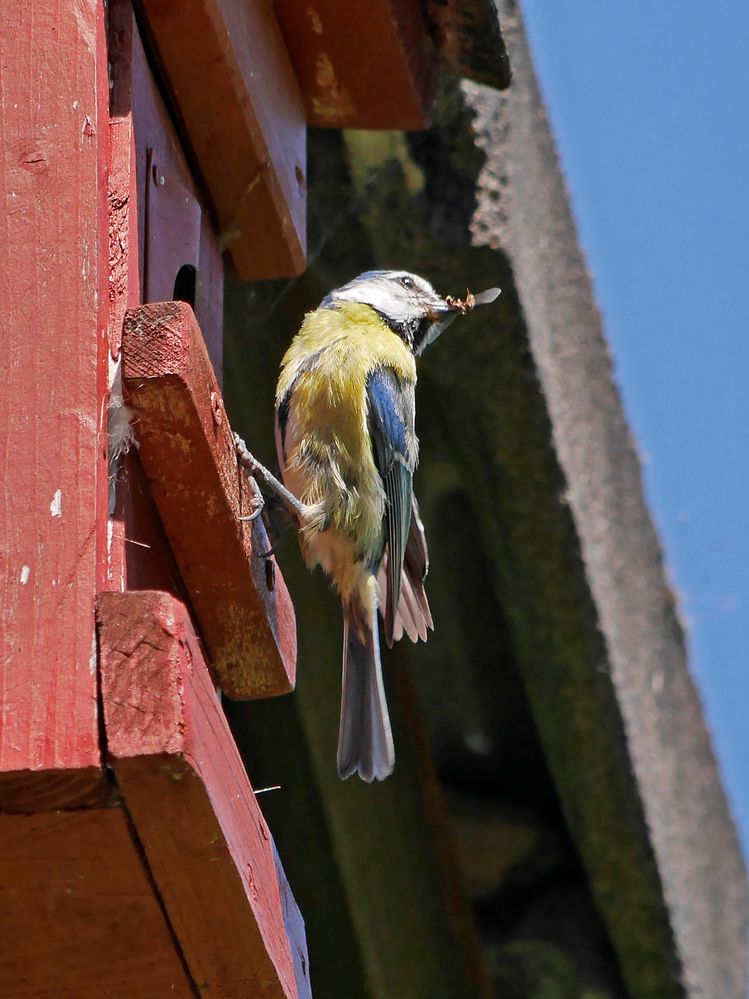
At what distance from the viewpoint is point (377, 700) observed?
2.58 meters

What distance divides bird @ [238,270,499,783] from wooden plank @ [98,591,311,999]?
1022 mm

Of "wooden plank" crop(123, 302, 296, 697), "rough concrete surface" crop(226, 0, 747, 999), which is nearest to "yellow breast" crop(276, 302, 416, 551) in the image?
"rough concrete surface" crop(226, 0, 747, 999)

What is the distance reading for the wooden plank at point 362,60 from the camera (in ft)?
8.34

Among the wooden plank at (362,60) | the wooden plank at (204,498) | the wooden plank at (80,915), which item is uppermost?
the wooden plank at (362,60)

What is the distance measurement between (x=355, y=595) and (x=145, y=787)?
4.68ft

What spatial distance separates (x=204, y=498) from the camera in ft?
5.90

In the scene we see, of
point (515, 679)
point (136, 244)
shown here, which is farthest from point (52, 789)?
point (515, 679)

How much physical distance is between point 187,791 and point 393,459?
1395mm

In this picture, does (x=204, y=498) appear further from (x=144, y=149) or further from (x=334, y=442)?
(x=334, y=442)

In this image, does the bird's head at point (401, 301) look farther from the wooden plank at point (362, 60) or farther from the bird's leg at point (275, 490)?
the bird's leg at point (275, 490)

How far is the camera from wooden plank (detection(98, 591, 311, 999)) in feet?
4.58

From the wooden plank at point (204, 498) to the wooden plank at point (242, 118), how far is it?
68 cm

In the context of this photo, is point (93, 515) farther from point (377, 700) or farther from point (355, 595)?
point (355, 595)

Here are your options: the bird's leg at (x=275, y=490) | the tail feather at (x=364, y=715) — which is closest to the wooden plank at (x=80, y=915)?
the bird's leg at (x=275, y=490)
